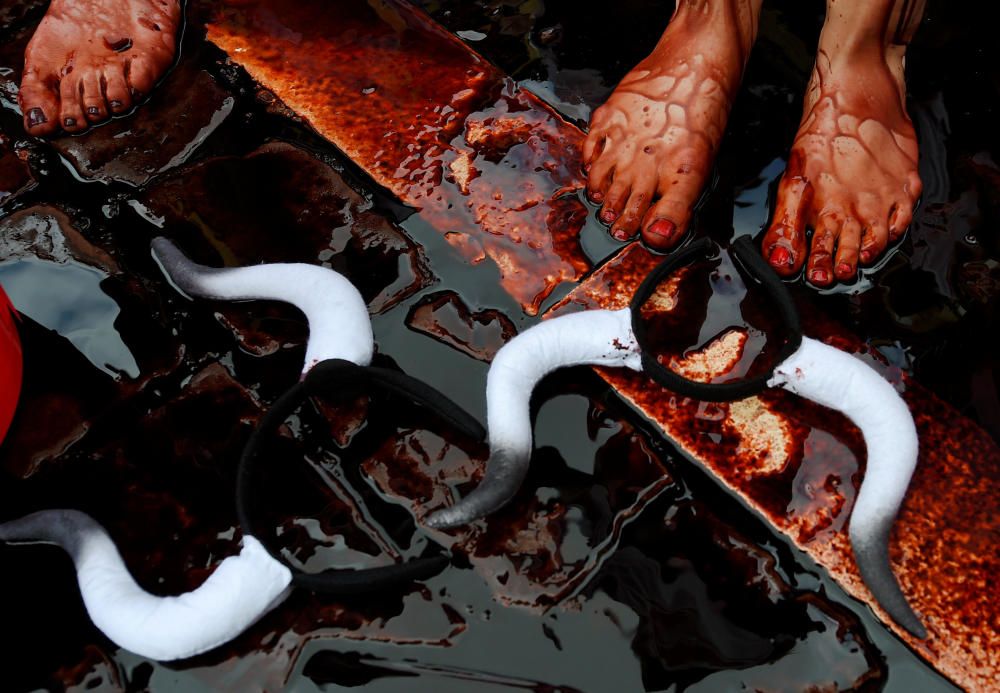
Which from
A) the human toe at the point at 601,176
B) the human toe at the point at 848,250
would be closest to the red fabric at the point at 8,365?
the human toe at the point at 601,176

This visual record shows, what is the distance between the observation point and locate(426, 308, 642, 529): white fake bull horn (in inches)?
61.5

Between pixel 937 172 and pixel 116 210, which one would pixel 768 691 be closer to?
pixel 937 172

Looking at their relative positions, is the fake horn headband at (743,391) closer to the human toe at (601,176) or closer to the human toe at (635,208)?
the human toe at (635,208)

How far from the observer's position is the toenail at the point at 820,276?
1.85 meters

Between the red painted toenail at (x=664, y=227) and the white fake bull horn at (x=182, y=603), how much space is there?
118cm

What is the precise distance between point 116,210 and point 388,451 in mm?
1089

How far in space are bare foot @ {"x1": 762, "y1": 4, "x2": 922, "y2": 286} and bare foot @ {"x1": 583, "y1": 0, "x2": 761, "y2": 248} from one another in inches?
8.6

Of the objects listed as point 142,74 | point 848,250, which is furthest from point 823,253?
point 142,74

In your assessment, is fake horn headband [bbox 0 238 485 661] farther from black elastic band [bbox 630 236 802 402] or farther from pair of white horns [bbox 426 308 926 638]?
black elastic band [bbox 630 236 802 402]

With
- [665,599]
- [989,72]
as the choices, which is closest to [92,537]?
[665,599]

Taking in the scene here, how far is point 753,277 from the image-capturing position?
6.16 feet

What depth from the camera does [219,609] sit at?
1.45m

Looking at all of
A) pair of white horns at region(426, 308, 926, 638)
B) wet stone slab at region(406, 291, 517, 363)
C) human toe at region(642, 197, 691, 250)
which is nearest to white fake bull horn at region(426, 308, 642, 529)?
pair of white horns at region(426, 308, 926, 638)

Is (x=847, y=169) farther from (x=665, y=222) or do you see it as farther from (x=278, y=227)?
(x=278, y=227)
